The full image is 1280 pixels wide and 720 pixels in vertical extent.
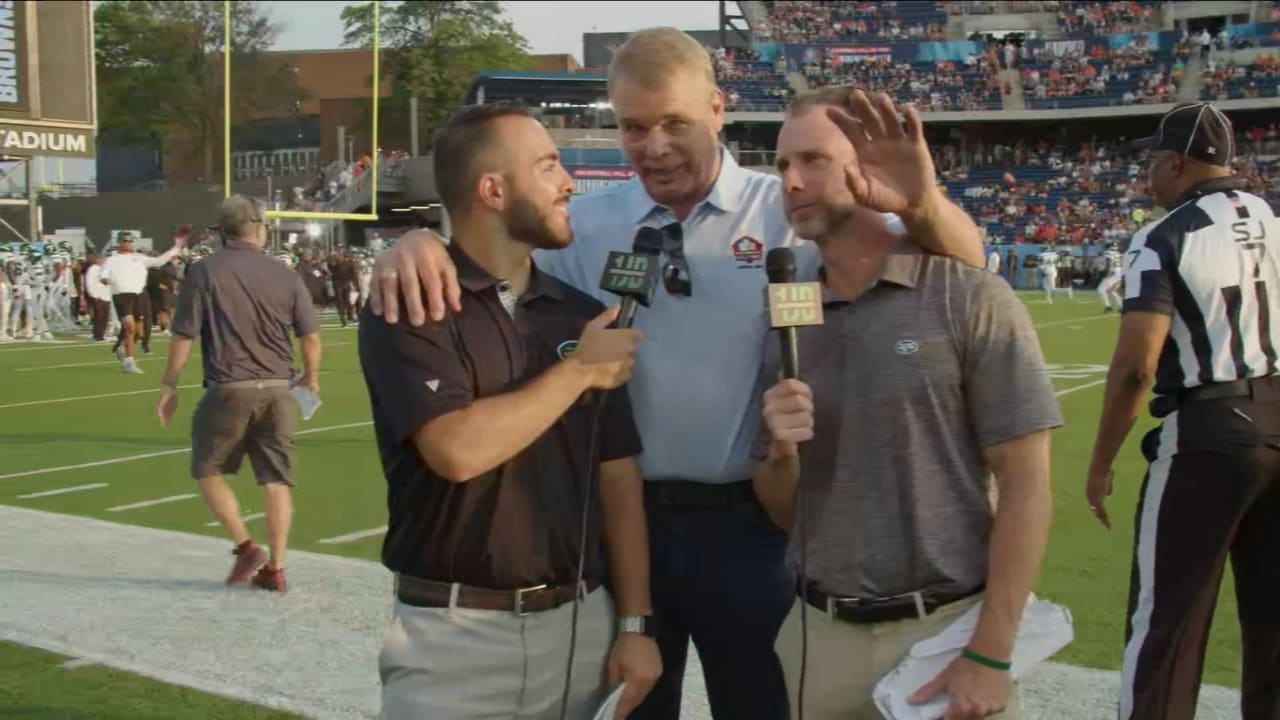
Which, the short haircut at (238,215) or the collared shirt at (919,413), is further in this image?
the short haircut at (238,215)

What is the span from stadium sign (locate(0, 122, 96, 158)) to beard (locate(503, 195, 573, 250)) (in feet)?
39.4

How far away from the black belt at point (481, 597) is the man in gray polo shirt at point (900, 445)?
505 mm

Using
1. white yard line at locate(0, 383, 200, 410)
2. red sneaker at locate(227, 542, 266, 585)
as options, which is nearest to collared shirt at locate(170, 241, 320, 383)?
red sneaker at locate(227, 542, 266, 585)

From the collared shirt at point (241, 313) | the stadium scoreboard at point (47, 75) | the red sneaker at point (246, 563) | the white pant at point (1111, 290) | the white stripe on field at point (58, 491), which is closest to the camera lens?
the stadium scoreboard at point (47, 75)

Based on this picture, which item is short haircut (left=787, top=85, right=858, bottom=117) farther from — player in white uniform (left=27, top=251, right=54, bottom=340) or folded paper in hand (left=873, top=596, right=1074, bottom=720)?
player in white uniform (left=27, top=251, right=54, bottom=340)

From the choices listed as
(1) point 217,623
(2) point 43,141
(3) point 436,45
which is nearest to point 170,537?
(1) point 217,623

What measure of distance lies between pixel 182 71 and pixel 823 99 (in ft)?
193

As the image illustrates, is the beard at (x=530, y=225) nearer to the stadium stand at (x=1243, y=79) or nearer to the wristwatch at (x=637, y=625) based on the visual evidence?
the wristwatch at (x=637, y=625)

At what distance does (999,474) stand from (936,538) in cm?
16

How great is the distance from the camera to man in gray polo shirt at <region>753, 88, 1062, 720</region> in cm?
229

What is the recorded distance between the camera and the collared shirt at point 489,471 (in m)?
2.41

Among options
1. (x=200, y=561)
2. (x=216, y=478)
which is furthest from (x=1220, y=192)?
(x=200, y=561)

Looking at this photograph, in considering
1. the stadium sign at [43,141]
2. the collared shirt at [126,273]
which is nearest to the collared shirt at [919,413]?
the stadium sign at [43,141]

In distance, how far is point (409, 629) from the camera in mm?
2535
